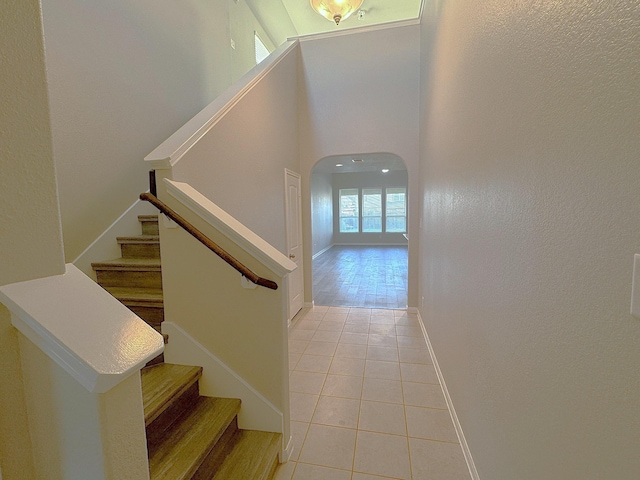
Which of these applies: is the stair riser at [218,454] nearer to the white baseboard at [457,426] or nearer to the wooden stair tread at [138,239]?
the white baseboard at [457,426]

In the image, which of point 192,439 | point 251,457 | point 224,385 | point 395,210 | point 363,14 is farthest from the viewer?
point 395,210

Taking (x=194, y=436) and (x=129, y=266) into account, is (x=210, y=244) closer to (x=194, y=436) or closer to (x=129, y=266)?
(x=194, y=436)

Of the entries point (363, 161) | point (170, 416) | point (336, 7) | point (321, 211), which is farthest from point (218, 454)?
point (321, 211)

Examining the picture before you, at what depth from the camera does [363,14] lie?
586 centimetres

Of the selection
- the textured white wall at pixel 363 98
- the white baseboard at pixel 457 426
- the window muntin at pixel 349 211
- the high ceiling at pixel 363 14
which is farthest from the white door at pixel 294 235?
the window muntin at pixel 349 211

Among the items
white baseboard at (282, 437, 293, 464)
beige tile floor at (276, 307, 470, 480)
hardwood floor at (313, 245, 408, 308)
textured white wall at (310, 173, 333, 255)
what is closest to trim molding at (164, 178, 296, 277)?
white baseboard at (282, 437, 293, 464)

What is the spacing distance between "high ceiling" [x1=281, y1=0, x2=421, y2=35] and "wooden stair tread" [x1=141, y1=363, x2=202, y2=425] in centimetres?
632

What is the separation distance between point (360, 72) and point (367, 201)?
7740 mm

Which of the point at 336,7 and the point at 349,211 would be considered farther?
the point at 349,211

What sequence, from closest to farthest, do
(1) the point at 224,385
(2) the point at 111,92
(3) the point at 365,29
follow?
(1) the point at 224,385, (2) the point at 111,92, (3) the point at 365,29

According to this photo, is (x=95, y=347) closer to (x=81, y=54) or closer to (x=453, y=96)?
(x=453, y=96)

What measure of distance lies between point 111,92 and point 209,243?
2020mm

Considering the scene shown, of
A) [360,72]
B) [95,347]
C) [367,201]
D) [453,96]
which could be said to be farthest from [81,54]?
[367,201]

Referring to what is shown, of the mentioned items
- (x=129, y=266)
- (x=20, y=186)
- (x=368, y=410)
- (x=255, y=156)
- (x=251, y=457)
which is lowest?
(x=368, y=410)
